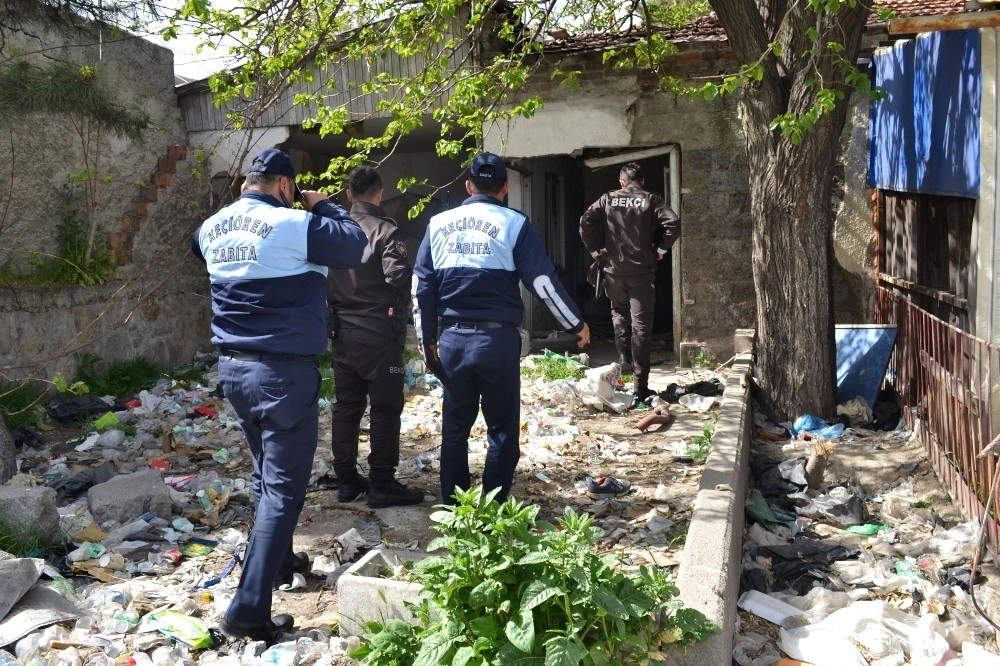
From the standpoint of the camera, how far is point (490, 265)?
4.70 meters

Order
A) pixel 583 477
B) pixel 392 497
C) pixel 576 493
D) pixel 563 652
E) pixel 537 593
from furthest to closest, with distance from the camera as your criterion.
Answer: pixel 583 477, pixel 576 493, pixel 392 497, pixel 537 593, pixel 563 652

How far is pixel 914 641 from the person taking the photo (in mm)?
3537

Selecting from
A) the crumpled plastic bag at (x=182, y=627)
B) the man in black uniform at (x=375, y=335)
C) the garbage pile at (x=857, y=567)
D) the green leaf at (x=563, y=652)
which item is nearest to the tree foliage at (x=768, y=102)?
the garbage pile at (x=857, y=567)

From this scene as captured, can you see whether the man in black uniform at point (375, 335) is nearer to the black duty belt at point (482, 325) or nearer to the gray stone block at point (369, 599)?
the black duty belt at point (482, 325)

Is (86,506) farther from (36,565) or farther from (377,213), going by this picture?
(377,213)

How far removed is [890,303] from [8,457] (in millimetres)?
7042

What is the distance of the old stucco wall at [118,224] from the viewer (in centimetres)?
834

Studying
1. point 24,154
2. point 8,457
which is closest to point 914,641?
point 8,457

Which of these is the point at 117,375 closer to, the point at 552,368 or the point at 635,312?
the point at 552,368

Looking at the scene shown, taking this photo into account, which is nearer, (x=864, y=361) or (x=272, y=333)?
(x=272, y=333)

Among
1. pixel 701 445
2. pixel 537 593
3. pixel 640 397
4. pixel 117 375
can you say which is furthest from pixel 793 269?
pixel 117 375

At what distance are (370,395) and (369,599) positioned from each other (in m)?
1.90

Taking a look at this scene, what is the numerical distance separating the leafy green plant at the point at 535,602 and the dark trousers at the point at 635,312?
16.3 feet

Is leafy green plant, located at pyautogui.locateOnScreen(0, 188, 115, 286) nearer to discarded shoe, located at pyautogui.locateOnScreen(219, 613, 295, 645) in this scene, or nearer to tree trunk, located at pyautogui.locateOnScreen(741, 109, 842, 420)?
A: discarded shoe, located at pyautogui.locateOnScreen(219, 613, 295, 645)
